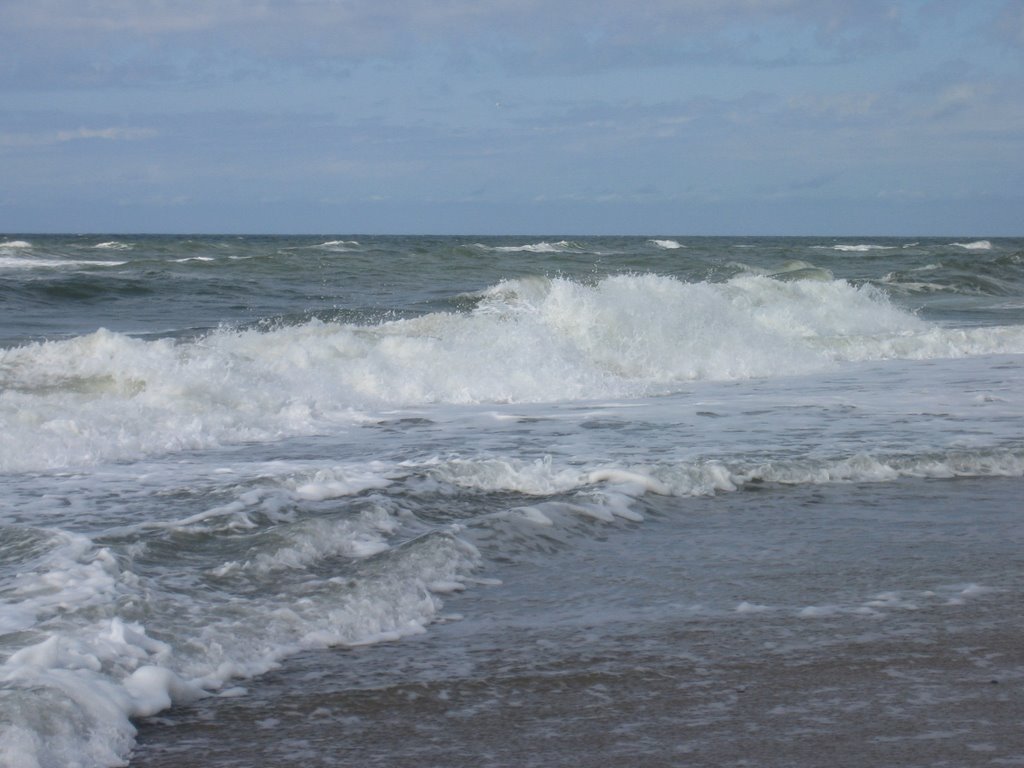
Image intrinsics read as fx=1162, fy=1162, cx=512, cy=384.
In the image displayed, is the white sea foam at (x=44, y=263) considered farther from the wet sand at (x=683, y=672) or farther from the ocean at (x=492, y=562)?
the wet sand at (x=683, y=672)

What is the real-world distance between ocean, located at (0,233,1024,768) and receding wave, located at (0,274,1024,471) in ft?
0.16

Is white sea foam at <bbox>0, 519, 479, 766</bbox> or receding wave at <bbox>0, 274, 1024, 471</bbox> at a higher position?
receding wave at <bbox>0, 274, 1024, 471</bbox>

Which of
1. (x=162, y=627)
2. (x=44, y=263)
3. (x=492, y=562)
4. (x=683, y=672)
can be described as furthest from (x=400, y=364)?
(x=44, y=263)

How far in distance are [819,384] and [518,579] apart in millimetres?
7173

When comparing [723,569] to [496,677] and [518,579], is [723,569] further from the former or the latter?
[496,677]

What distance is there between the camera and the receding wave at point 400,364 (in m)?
7.70

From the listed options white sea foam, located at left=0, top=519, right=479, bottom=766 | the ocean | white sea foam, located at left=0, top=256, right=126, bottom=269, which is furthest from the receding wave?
white sea foam, located at left=0, top=256, right=126, bottom=269

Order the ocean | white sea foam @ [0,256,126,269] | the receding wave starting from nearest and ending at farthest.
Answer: the ocean → the receding wave → white sea foam @ [0,256,126,269]

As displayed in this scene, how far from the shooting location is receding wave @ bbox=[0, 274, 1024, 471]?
25.2ft

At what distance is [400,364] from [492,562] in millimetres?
6127

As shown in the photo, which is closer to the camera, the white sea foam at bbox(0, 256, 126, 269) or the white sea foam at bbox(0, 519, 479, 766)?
the white sea foam at bbox(0, 519, 479, 766)

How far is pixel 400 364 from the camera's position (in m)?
10.7

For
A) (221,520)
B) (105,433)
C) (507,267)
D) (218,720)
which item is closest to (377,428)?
(105,433)

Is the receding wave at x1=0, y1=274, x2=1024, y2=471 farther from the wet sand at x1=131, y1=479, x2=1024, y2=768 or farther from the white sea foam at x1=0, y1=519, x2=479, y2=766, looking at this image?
the wet sand at x1=131, y1=479, x2=1024, y2=768
